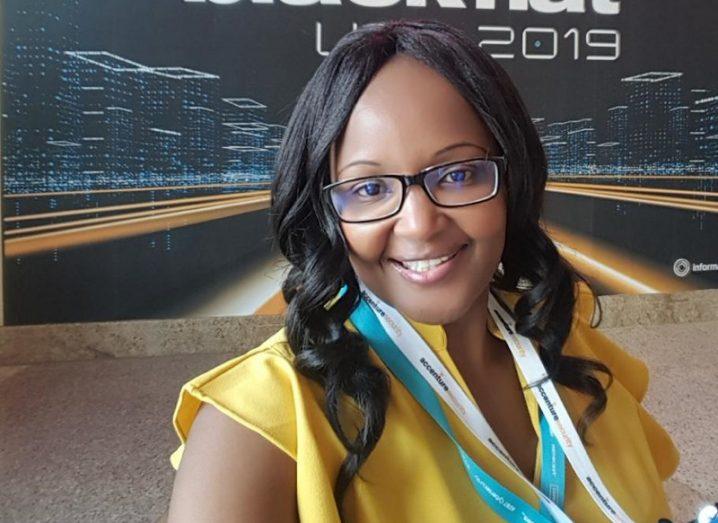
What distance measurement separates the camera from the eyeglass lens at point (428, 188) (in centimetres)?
68

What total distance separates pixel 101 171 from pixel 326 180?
9.03ft

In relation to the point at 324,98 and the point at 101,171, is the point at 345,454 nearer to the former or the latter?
the point at 324,98

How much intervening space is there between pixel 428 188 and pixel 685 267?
3.58 meters

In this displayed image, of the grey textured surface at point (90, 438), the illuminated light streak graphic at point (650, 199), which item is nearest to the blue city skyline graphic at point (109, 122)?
the grey textured surface at point (90, 438)

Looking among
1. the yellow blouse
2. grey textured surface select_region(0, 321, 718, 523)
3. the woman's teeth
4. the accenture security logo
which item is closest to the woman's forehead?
the woman's teeth

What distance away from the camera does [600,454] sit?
845mm

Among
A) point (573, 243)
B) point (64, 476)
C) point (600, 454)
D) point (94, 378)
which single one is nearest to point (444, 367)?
point (600, 454)

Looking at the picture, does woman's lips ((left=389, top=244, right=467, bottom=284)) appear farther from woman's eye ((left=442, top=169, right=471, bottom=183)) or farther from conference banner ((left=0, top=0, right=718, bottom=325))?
conference banner ((left=0, top=0, right=718, bottom=325))

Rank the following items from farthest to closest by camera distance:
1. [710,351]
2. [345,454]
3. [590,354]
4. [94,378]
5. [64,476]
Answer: [710,351]
[94,378]
[64,476]
[590,354]
[345,454]

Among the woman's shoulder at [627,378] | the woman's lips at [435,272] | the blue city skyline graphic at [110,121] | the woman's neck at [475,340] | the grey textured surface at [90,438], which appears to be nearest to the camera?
the woman's lips at [435,272]

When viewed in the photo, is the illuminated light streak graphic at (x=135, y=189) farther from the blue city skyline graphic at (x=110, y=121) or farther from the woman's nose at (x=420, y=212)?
the woman's nose at (x=420, y=212)

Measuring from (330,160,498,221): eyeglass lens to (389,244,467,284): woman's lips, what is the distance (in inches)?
2.5

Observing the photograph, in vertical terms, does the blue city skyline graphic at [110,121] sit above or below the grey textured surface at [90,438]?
above

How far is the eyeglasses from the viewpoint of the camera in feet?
2.23
